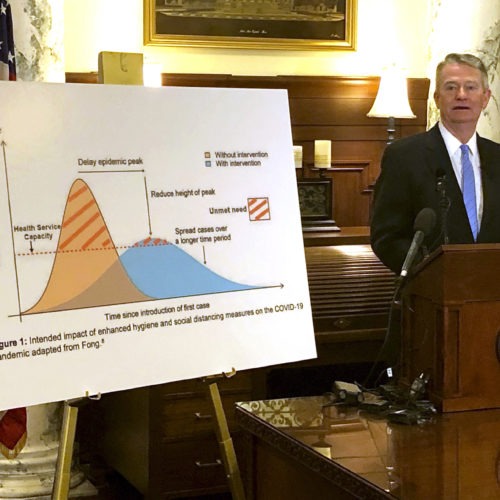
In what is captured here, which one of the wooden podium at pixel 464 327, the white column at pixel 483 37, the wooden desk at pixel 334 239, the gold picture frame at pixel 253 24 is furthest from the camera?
the gold picture frame at pixel 253 24

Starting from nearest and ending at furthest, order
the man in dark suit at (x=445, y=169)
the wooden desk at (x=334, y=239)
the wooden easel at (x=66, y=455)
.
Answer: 1. the wooden easel at (x=66, y=455)
2. the man in dark suit at (x=445, y=169)
3. the wooden desk at (x=334, y=239)

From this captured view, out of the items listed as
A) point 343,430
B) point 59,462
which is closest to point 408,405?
point 343,430

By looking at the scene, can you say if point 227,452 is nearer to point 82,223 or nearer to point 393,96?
point 82,223

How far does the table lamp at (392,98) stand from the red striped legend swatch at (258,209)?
3041mm

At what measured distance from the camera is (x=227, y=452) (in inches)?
99.3

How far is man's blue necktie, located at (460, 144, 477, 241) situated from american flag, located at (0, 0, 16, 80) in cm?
153

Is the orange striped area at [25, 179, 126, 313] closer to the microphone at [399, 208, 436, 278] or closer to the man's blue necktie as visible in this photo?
the microphone at [399, 208, 436, 278]

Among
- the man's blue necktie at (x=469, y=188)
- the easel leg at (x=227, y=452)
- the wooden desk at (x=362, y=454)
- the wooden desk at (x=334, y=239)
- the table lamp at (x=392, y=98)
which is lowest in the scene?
the easel leg at (x=227, y=452)

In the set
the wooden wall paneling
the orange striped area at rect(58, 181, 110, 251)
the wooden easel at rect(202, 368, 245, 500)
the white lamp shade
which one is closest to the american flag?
the orange striped area at rect(58, 181, 110, 251)

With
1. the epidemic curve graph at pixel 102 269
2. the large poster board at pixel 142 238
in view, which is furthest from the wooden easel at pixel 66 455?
the epidemic curve graph at pixel 102 269

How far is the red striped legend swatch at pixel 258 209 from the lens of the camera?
2.51 m

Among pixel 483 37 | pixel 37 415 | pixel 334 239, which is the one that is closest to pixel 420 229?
pixel 37 415

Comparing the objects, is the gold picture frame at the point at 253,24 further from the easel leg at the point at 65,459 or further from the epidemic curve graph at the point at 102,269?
the easel leg at the point at 65,459

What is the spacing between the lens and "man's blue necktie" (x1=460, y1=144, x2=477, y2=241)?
3.02 m
